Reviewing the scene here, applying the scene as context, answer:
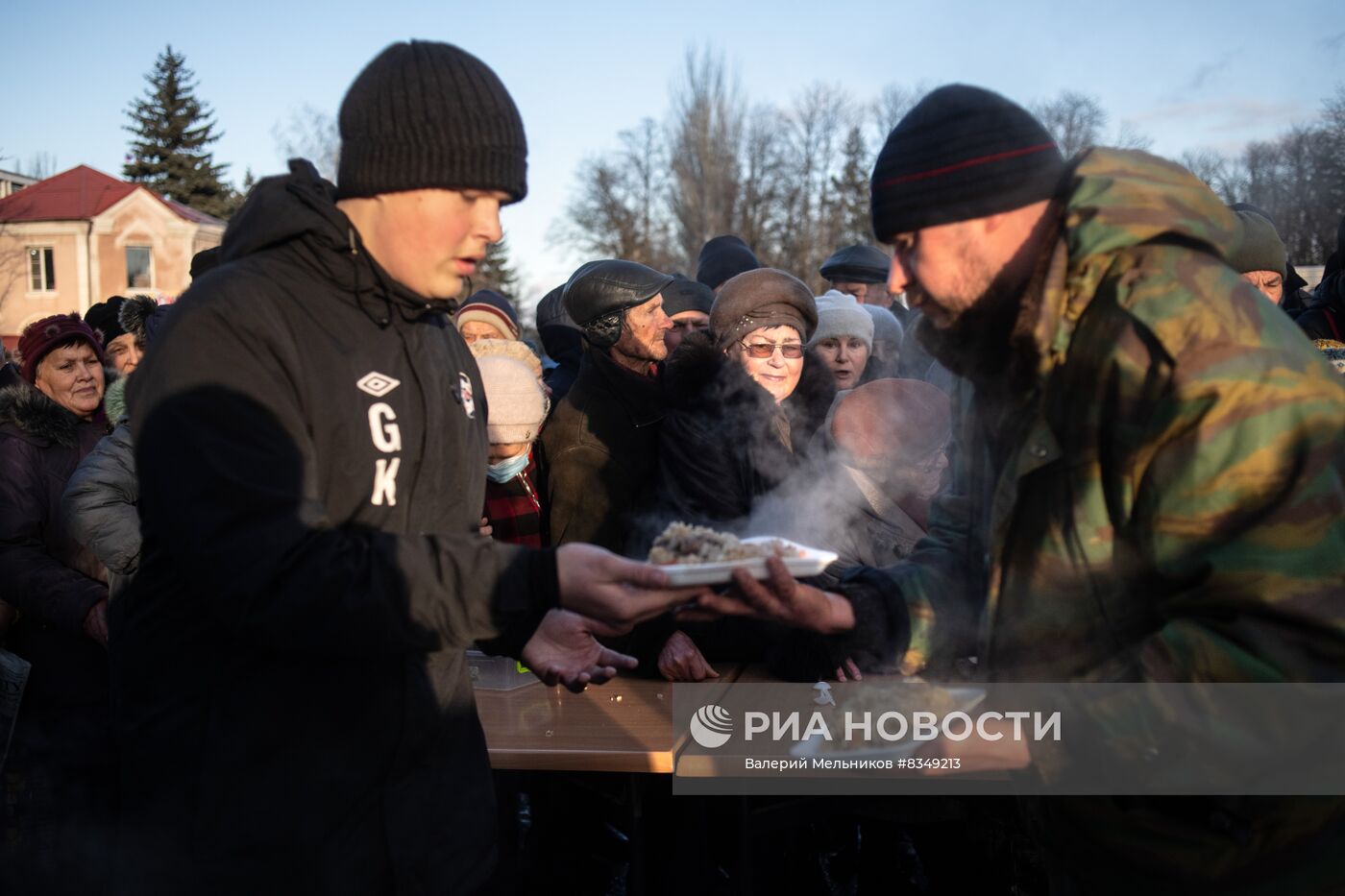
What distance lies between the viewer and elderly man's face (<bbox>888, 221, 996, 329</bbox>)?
1914mm

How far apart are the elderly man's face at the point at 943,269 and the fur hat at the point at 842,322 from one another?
3512 mm

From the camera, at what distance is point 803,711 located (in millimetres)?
3211

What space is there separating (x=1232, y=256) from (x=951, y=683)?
1197mm

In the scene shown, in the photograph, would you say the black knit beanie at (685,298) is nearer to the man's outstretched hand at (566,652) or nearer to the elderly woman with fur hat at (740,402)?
the elderly woman with fur hat at (740,402)

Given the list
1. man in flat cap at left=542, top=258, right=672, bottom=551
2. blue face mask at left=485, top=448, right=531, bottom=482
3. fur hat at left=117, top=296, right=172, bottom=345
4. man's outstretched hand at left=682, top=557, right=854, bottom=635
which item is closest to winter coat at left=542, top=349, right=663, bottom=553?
man in flat cap at left=542, top=258, right=672, bottom=551

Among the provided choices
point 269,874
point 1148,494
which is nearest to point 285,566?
point 269,874

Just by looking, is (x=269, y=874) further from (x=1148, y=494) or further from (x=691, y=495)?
(x=691, y=495)

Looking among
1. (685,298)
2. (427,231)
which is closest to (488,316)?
(685,298)

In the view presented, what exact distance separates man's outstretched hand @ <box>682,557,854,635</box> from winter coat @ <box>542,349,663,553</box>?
60.1 inches

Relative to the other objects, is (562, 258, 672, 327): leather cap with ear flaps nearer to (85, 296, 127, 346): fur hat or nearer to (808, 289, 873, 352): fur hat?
(808, 289, 873, 352): fur hat

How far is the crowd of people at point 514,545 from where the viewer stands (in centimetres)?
156

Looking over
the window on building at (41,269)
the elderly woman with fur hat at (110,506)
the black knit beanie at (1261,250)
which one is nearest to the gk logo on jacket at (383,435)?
the elderly woman with fur hat at (110,506)

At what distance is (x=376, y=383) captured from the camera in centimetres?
194

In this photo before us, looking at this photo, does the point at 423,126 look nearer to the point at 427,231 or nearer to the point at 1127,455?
the point at 427,231
